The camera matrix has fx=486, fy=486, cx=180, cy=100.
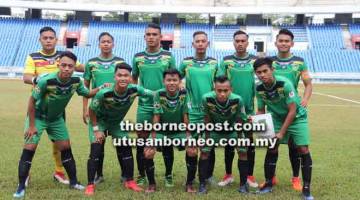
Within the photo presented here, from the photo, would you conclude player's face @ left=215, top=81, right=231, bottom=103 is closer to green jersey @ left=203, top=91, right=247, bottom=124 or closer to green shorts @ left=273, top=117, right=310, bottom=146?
green jersey @ left=203, top=91, right=247, bottom=124

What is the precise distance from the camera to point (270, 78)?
6367mm

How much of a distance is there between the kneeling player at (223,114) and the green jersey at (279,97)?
13.7 inches

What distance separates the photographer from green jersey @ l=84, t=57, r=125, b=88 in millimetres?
7168

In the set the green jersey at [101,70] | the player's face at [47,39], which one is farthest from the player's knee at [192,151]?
the player's face at [47,39]

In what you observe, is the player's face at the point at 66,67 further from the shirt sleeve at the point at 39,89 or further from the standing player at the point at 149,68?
the standing player at the point at 149,68

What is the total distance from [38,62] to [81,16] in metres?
42.6

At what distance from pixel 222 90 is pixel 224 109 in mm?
287

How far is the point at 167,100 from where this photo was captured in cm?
Result: 670

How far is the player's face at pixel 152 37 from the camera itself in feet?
23.1

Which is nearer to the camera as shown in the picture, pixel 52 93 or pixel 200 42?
pixel 52 93

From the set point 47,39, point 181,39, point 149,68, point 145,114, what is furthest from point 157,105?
point 181,39

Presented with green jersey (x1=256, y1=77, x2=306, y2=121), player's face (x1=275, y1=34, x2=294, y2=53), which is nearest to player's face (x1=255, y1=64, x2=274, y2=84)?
green jersey (x1=256, y1=77, x2=306, y2=121)

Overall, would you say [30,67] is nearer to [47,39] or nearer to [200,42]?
[47,39]

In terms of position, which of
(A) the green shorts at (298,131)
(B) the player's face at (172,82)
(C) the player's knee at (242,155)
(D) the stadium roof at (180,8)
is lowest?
(C) the player's knee at (242,155)
